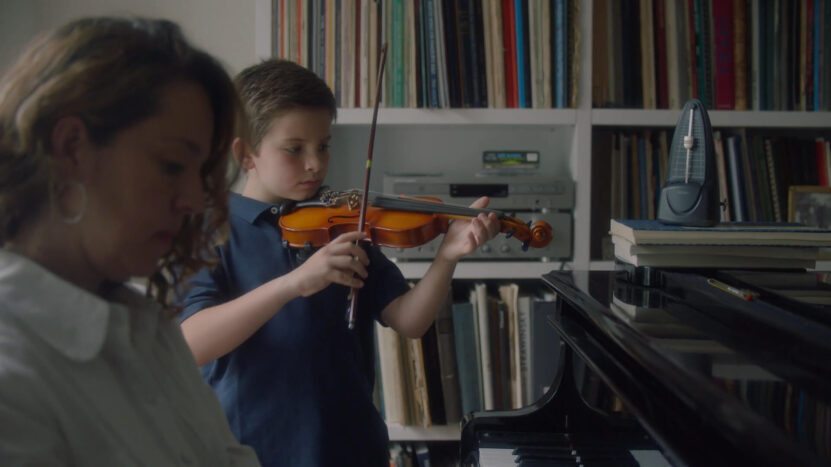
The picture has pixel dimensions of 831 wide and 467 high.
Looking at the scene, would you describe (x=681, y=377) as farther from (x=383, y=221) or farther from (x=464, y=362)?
(x=464, y=362)

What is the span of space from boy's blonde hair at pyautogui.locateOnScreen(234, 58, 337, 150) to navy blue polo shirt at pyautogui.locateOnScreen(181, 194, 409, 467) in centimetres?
13

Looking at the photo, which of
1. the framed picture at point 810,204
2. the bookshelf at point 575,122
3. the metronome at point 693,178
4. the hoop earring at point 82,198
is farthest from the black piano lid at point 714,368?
the framed picture at point 810,204

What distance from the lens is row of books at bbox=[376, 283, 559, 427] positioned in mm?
1390

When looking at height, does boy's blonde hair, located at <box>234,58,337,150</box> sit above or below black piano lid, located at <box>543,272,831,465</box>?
above

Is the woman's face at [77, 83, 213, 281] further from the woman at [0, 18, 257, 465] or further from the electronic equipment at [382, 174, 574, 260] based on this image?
the electronic equipment at [382, 174, 574, 260]

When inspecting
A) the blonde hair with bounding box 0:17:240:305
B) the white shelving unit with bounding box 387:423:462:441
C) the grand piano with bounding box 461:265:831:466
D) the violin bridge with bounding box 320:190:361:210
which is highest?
the blonde hair with bounding box 0:17:240:305

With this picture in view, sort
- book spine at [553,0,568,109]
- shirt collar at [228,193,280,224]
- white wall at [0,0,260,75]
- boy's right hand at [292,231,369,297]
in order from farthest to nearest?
white wall at [0,0,260,75]
book spine at [553,0,568,109]
shirt collar at [228,193,280,224]
boy's right hand at [292,231,369,297]

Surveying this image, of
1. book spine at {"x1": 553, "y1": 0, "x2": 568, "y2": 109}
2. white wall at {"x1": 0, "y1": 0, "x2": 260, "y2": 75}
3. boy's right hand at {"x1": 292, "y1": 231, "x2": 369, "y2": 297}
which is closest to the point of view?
boy's right hand at {"x1": 292, "y1": 231, "x2": 369, "y2": 297}

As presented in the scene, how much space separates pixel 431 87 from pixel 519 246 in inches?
17.0

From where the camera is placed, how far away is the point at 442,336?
139 cm

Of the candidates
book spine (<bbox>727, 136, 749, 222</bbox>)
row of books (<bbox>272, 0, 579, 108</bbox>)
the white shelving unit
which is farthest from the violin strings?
book spine (<bbox>727, 136, 749, 222</bbox>)

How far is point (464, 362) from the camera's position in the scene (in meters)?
1.40

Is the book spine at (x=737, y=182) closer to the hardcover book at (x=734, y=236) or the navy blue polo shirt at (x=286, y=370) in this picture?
the hardcover book at (x=734, y=236)

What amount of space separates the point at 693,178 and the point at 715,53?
683 millimetres
